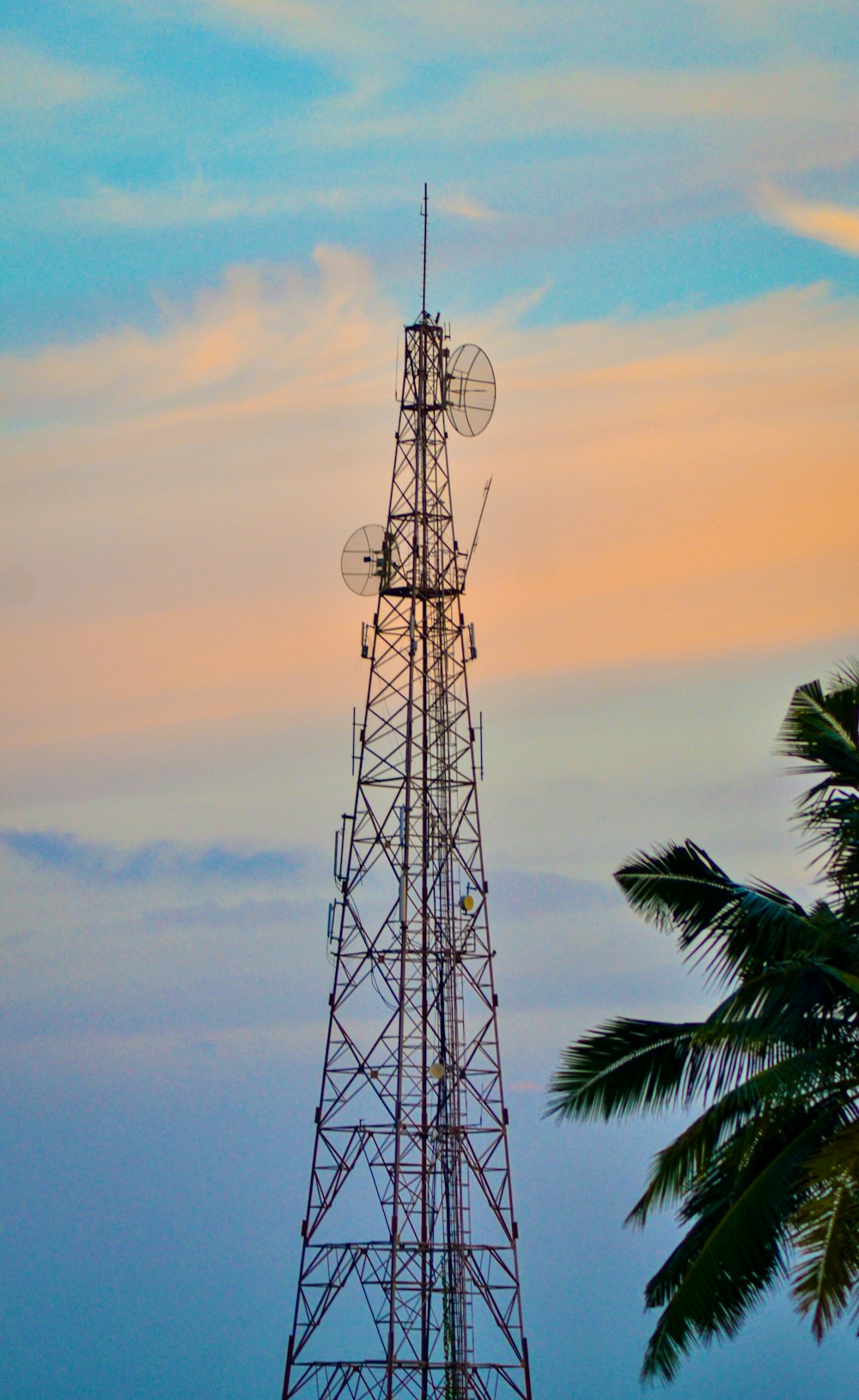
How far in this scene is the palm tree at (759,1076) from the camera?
63.3 ft

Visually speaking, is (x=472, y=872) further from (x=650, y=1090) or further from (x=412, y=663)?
(x=650, y=1090)

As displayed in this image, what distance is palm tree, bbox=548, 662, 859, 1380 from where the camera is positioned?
63.3ft

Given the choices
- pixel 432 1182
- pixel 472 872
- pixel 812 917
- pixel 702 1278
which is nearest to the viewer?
pixel 702 1278

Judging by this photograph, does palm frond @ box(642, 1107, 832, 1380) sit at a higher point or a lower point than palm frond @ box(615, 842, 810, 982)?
lower

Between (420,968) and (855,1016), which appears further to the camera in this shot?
(420,968)

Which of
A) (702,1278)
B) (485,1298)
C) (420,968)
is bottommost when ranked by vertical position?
(702,1278)

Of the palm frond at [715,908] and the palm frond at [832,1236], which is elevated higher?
the palm frond at [715,908]

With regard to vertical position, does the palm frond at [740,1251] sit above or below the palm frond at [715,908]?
below

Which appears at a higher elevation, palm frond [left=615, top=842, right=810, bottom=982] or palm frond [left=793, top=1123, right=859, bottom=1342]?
palm frond [left=615, top=842, right=810, bottom=982]

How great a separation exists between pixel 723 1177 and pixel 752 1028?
2.33 metres

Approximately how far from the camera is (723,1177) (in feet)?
69.9

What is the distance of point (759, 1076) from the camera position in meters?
19.5

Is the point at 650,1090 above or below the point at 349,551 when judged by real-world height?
below

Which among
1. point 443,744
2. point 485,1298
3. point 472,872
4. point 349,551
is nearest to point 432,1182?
point 485,1298
